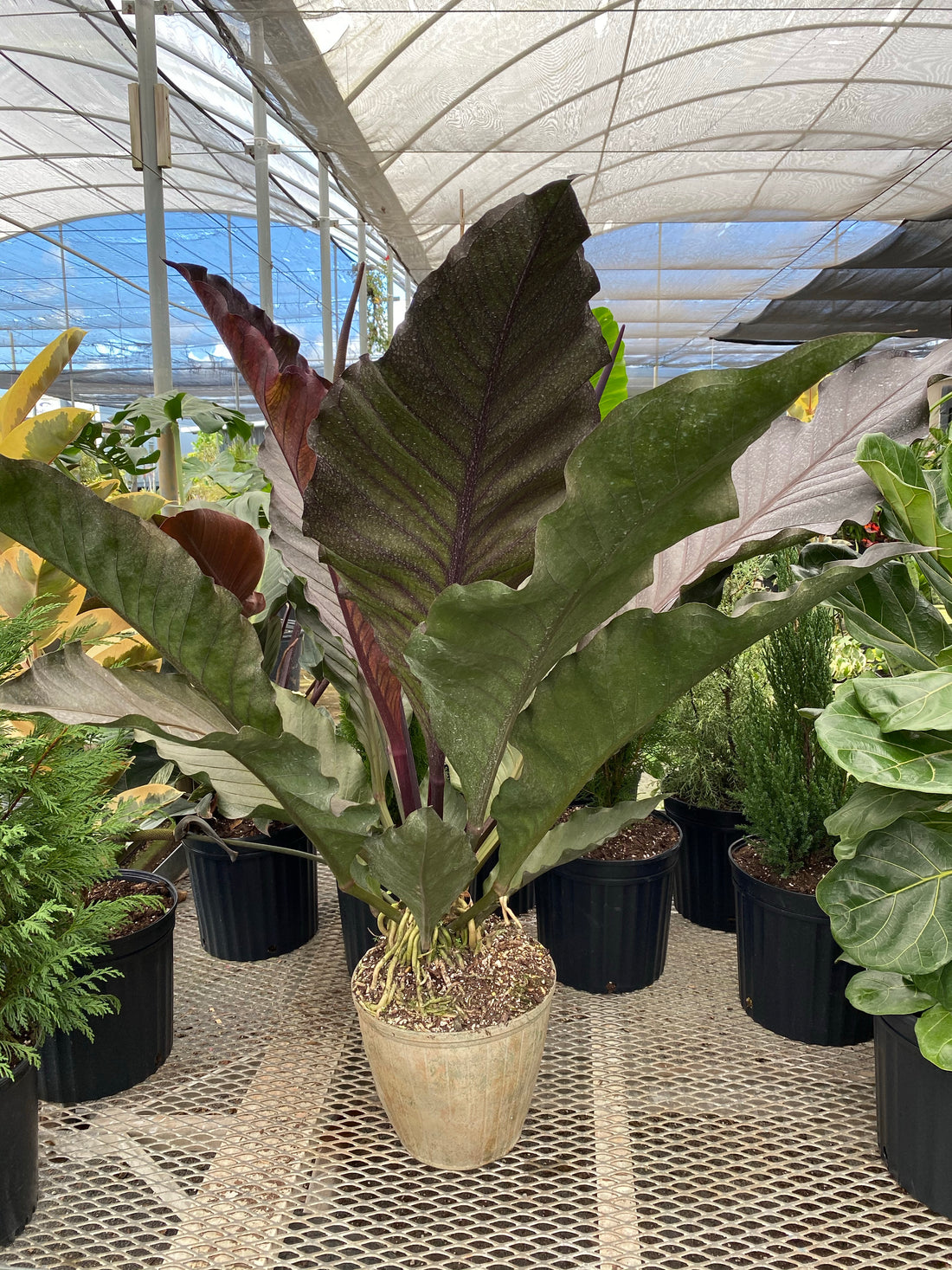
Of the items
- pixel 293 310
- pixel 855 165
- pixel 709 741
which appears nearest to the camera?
pixel 709 741

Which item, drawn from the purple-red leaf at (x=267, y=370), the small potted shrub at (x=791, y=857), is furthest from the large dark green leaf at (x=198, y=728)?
the small potted shrub at (x=791, y=857)

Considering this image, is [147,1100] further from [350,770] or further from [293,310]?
[293,310]

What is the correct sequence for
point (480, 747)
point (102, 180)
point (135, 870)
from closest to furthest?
point (480, 747) → point (135, 870) → point (102, 180)

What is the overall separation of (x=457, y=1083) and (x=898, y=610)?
2.23 ft

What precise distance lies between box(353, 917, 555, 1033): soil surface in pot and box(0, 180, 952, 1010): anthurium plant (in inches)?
1.5

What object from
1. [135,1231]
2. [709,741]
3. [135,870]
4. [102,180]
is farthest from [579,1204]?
[102,180]

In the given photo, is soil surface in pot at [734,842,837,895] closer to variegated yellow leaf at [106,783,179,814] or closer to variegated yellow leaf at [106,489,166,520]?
variegated yellow leaf at [106,783,179,814]

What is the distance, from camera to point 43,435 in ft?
3.59

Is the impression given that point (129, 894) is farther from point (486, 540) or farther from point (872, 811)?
point (872, 811)

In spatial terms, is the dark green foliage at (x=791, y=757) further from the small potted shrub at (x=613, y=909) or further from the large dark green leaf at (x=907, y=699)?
the large dark green leaf at (x=907, y=699)

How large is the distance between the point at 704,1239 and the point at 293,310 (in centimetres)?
880

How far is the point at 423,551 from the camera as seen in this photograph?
0.82m

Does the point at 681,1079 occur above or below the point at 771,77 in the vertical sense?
below

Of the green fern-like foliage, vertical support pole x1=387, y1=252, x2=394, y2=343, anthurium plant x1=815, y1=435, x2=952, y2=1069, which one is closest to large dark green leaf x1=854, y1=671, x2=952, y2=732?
anthurium plant x1=815, y1=435, x2=952, y2=1069
